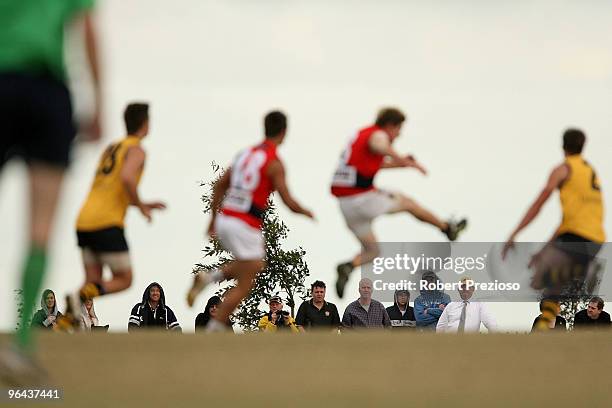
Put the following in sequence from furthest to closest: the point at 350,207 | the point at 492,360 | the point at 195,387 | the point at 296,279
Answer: the point at 296,279
the point at 350,207
the point at 492,360
the point at 195,387

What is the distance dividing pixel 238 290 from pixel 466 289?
4666 mm

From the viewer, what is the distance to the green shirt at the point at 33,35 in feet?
23.1

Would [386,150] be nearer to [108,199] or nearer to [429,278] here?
[108,199]

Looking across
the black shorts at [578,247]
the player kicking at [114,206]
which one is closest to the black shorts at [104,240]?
the player kicking at [114,206]

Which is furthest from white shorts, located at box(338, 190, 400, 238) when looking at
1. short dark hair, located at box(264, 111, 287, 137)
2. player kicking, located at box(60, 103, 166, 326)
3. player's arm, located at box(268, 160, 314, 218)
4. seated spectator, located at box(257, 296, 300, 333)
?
player kicking, located at box(60, 103, 166, 326)

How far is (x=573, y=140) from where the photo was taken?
13.5 m

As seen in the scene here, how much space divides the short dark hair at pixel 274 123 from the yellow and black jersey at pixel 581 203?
2561mm

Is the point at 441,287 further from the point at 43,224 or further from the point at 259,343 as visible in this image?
the point at 43,224

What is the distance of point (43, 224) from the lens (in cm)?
712

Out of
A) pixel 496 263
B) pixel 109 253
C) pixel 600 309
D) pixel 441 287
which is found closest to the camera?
pixel 109 253

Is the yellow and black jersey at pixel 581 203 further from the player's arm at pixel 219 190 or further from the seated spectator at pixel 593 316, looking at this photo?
the seated spectator at pixel 593 316

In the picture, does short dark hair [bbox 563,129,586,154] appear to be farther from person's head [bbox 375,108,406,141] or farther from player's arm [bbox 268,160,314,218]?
player's arm [bbox 268,160,314,218]

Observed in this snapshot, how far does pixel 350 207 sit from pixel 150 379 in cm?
749

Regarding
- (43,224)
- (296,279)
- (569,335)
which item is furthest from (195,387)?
(296,279)
